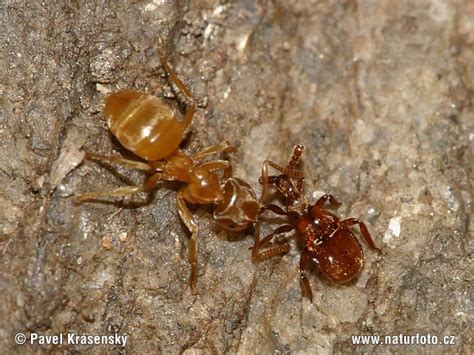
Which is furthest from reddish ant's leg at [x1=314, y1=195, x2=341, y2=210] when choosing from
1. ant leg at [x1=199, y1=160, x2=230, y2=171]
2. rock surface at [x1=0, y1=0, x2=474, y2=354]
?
ant leg at [x1=199, y1=160, x2=230, y2=171]

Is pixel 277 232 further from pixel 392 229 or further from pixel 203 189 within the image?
pixel 392 229

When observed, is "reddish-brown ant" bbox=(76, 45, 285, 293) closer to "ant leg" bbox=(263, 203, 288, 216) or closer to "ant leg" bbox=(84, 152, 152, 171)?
"ant leg" bbox=(84, 152, 152, 171)

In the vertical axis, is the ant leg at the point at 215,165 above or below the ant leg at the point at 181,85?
below

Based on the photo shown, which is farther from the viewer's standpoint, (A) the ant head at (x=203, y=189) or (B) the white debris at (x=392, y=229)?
(B) the white debris at (x=392, y=229)

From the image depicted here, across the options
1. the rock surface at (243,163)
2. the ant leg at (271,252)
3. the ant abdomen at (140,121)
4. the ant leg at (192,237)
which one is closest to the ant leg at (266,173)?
the rock surface at (243,163)

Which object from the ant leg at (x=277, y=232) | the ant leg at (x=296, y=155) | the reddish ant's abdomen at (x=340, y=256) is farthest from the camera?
the ant leg at (x=296, y=155)

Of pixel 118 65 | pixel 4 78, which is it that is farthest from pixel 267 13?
pixel 4 78

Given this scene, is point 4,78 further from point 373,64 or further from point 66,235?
point 373,64

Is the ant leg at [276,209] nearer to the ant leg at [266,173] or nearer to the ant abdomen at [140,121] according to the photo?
the ant leg at [266,173]
